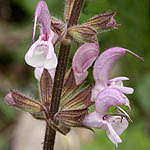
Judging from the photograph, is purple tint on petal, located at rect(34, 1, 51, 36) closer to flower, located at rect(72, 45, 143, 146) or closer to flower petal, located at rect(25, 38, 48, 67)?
flower petal, located at rect(25, 38, 48, 67)

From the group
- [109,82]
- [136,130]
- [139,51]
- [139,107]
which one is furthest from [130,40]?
[109,82]

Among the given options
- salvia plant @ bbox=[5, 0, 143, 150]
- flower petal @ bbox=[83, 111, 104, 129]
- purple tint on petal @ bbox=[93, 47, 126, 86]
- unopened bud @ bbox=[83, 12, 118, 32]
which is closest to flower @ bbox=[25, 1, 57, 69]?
salvia plant @ bbox=[5, 0, 143, 150]

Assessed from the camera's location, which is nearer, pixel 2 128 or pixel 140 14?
pixel 140 14

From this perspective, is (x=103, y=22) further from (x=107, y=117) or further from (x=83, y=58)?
(x=107, y=117)

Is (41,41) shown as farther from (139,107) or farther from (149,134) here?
(149,134)

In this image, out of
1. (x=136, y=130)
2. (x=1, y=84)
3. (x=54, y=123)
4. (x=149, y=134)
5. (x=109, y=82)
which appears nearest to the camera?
(x=54, y=123)

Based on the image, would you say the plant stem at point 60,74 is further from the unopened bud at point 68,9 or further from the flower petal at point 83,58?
the flower petal at point 83,58

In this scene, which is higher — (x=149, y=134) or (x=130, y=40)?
(x=130, y=40)
